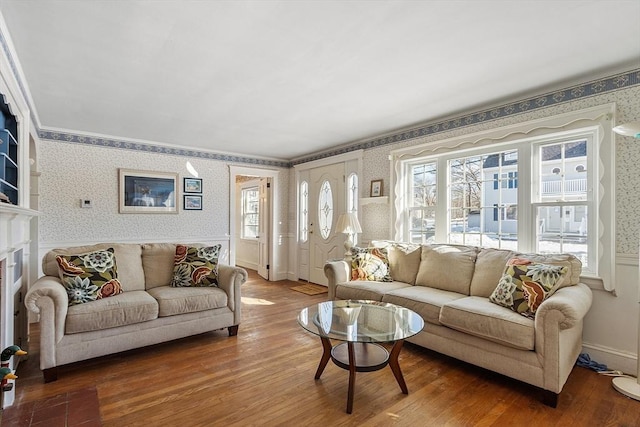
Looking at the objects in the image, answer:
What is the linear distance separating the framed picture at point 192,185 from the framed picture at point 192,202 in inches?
3.2

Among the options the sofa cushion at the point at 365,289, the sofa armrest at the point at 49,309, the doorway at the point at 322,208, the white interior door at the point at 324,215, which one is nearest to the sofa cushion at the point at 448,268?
the sofa cushion at the point at 365,289

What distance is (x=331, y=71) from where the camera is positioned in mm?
2570

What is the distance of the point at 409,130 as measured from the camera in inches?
164

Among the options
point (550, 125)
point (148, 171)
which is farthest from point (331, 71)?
point (148, 171)

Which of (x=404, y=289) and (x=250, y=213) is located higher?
A: (x=250, y=213)

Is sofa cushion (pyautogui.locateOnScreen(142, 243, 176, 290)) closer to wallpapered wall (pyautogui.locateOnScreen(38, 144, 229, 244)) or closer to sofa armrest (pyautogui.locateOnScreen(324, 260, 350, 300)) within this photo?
wallpapered wall (pyautogui.locateOnScreen(38, 144, 229, 244))

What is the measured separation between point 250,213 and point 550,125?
600 cm

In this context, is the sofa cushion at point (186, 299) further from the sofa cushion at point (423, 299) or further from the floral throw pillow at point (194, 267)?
the sofa cushion at point (423, 299)

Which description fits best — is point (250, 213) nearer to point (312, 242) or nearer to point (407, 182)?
point (312, 242)

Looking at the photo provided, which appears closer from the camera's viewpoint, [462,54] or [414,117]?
[462,54]

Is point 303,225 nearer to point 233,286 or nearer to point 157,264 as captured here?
point 233,286

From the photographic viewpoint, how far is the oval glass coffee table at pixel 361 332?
2107mm

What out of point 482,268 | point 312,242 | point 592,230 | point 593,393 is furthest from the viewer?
point 312,242

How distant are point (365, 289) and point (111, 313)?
7.42 feet
